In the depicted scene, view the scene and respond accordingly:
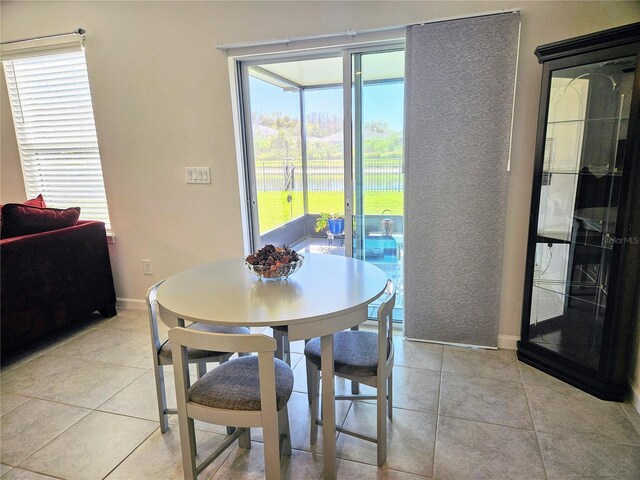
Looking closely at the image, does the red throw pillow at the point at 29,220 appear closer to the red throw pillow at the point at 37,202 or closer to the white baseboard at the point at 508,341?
the red throw pillow at the point at 37,202

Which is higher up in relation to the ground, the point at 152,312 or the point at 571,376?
the point at 152,312

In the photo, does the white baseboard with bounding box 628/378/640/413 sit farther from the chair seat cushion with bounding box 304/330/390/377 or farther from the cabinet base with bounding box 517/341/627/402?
the chair seat cushion with bounding box 304/330/390/377

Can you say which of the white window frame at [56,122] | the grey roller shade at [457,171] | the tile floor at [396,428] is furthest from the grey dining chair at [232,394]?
the white window frame at [56,122]

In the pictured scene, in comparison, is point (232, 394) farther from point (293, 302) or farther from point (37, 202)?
point (37, 202)

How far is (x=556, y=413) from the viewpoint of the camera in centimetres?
197

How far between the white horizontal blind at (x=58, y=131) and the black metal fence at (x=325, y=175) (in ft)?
4.89

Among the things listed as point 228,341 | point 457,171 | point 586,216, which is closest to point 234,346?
point 228,341

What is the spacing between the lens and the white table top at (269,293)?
1.43 meters

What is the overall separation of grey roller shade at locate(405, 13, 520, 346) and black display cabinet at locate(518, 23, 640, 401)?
0.71ft

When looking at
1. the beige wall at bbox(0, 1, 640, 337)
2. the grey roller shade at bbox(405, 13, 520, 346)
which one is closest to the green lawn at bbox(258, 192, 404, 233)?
the grey roller shade at bbox(405, 13, 520, 346)

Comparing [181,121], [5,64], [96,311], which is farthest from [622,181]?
[5,64]

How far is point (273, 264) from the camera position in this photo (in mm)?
1738

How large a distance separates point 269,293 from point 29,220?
2143 mm

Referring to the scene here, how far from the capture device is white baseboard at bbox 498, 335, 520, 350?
2.61m
